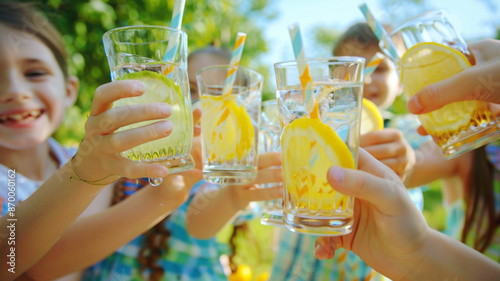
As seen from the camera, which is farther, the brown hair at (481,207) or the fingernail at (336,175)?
the brown hair at (481,207)

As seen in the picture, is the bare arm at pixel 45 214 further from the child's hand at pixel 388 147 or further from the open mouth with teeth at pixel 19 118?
the child's hand at pixel 388 147

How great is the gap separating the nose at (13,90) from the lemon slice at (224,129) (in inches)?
38.2

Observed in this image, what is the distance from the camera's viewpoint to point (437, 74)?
133cm

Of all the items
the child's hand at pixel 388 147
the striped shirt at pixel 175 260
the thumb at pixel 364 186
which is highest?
the thumb at pixel 364 186

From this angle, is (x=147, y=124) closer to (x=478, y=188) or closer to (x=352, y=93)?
(x=352, y=93)

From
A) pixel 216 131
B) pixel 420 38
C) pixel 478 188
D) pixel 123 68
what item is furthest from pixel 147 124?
pixel 478 188

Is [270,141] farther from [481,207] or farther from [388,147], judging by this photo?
[481,207]

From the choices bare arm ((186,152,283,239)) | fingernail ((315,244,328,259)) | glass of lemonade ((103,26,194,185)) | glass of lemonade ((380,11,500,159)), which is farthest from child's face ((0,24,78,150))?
glass of lemonade ((380,11,500,159))

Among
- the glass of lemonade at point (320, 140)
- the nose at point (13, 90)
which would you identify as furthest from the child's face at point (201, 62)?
the glass of lemonade at point (320, 140)

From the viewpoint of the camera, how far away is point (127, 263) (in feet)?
7.09

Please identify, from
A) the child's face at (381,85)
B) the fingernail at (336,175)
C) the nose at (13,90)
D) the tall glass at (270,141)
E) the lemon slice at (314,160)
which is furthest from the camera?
the child's face at (381,85)

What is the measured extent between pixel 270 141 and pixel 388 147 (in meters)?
0.54

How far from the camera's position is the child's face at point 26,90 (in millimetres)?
1750

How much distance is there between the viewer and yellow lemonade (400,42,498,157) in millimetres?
1294
